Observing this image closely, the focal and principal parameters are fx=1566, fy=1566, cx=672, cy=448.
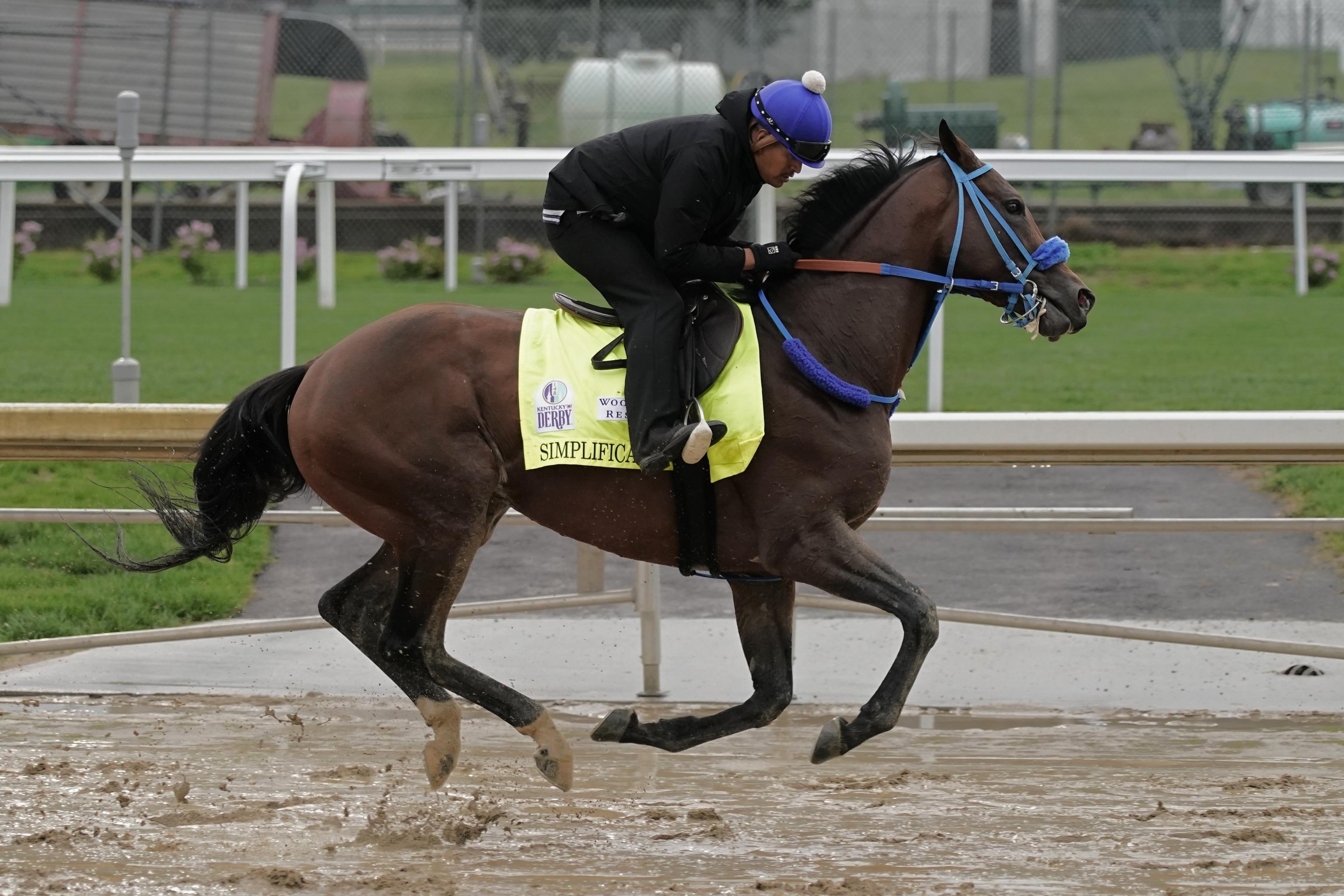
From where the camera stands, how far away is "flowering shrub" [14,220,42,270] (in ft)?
57.5

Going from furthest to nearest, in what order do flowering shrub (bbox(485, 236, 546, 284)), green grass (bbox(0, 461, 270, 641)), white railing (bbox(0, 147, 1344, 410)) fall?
flowering shrub (bbox(485, 236, 546, 284)) → white railing (bbox(0, 147, 1344, 410)) → green grass (bbox(0, 461, 270, 641))

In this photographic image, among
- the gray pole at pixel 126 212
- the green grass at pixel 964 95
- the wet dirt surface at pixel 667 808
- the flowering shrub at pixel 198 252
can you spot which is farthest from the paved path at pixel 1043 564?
the green grass at pixel 964 95

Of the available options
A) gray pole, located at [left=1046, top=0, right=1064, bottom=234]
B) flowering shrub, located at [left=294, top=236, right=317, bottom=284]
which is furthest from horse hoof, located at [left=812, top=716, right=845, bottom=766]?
flowering shrub, located at [left=294, top=236, right=317, bottom=284]

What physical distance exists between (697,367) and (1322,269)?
517 inches

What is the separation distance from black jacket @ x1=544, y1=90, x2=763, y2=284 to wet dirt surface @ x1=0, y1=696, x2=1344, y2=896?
5.27ft

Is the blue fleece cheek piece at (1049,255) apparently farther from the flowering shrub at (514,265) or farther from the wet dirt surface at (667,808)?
the flowering shrub at (514,265)

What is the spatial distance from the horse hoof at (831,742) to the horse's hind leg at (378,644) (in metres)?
1.08

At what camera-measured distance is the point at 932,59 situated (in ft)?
63.1

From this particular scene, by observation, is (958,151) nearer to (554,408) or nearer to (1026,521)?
(554,408)

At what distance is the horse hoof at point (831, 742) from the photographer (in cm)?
428

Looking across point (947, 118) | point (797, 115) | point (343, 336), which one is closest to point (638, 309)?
point (797, 115)

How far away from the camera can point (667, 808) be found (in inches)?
181

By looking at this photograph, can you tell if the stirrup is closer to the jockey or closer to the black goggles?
the jockey

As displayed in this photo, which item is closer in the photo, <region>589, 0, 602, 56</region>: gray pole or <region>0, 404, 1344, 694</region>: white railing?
<region>0, 404, 1344, 694</region>: white railing
